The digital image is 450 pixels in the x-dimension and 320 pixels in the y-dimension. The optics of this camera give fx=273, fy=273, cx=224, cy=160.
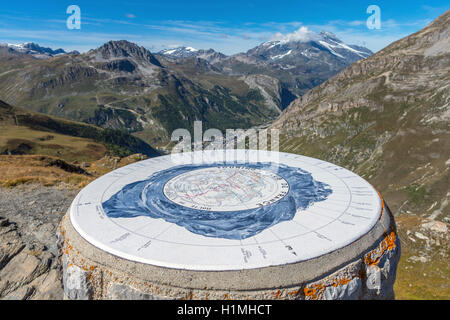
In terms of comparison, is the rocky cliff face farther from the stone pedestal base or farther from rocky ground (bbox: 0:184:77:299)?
rocky ground (bbox: 0:184:77:299)

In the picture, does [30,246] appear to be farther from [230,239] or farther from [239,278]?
[239,278]

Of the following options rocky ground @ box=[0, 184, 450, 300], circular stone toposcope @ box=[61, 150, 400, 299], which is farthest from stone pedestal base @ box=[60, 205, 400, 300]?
rocky ground @ box=[0, 184, 450, 300]

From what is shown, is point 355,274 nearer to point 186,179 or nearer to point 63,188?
point 186,179

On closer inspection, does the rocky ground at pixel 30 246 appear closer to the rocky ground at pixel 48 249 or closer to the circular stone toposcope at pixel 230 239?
the rocky ground at pixel 48 249

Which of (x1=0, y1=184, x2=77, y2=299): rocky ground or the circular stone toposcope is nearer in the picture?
the circular stone toposcope

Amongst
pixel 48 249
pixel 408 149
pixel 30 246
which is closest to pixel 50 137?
pixel 30 246
